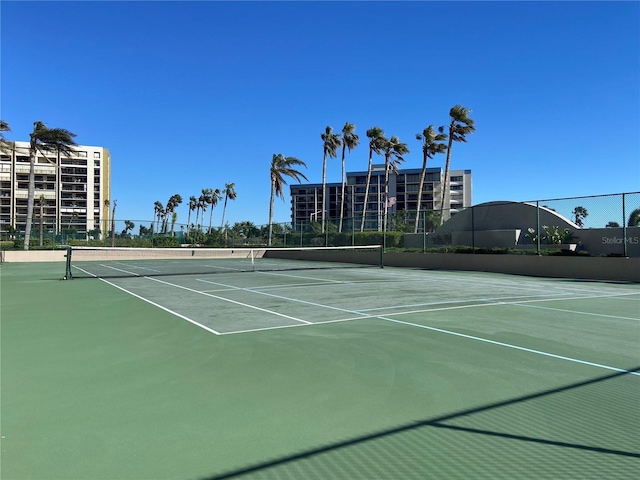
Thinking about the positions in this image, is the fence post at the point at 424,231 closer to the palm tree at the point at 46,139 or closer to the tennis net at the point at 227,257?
the tennis net at the point at 227,257

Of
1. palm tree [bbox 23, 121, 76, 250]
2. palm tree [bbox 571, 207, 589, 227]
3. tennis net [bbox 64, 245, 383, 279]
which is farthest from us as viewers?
palm tree [bbox 23, 121, 76, 250]

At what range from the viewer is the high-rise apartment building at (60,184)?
4481 inches

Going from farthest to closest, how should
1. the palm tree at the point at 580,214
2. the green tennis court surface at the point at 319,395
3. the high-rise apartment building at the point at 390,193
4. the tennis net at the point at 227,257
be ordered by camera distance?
the high-rise apartment building at the point at 390,193, the tennis net at the point at 227,257, the palm tree at the point at 580,214, the green tennis court surface at the point at 319,395

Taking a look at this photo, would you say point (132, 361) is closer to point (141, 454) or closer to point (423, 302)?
point (141, 454)

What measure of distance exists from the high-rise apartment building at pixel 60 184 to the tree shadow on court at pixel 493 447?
117 metres

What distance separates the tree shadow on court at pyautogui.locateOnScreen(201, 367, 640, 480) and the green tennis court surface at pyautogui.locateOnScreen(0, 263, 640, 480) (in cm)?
2

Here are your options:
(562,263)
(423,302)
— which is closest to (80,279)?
(423,302)

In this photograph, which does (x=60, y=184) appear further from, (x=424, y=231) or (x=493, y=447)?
(x=493, y=447)

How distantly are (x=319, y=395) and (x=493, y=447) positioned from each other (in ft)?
5.62

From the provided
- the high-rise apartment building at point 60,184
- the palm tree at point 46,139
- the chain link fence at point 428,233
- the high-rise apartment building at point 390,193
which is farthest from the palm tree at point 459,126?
the high-rise apartment building at point 60,184

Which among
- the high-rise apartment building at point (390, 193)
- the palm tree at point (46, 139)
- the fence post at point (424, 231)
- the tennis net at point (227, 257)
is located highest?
the high-rise apartment building at point (390, 193)

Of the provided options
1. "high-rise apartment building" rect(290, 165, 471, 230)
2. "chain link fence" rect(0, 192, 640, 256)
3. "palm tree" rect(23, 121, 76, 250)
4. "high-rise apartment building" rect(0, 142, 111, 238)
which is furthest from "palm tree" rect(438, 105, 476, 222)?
"high-rise apartment building" rect(0, 142, 111, 238)

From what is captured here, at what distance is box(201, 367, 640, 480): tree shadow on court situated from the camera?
3059 millimetres

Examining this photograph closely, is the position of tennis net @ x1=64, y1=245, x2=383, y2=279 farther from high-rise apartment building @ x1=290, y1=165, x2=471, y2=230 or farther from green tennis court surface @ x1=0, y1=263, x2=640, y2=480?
high-rise apartment building @ x1=290, y1=165, x2=471, y2=230
